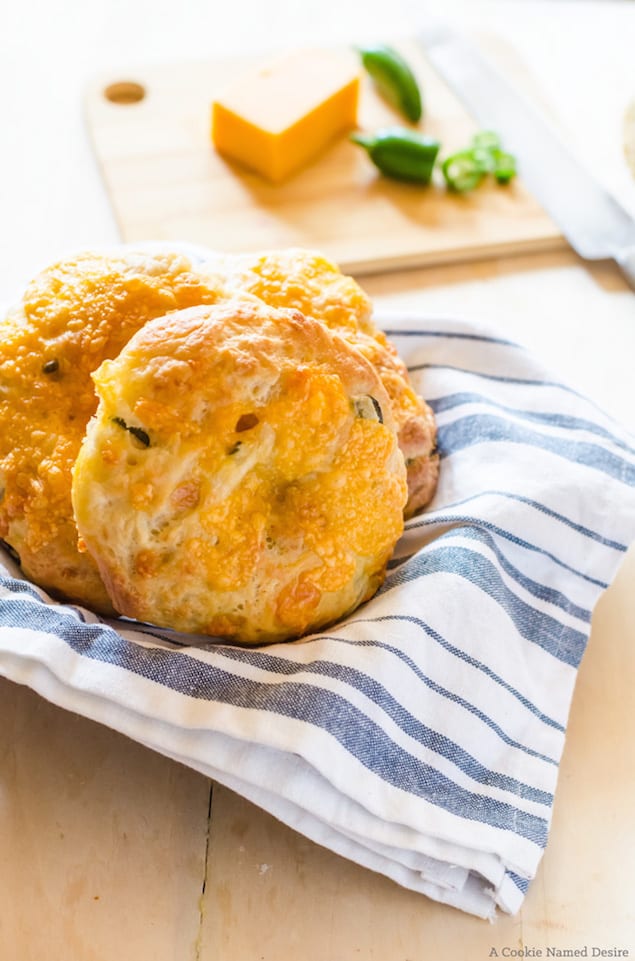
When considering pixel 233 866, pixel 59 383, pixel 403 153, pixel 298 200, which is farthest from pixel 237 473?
pixel 403 153

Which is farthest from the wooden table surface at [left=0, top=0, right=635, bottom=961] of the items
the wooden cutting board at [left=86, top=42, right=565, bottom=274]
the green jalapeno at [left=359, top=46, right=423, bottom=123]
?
the green jalapeno at [left=359, top=46, right=423, bottom=123]

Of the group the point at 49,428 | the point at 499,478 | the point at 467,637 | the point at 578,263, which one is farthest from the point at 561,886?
the point at 578,263

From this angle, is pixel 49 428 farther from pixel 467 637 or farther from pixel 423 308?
pixel 423 308

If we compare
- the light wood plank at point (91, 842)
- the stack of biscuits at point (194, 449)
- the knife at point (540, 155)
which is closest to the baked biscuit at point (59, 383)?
the stack of biscuits at point (194, 449)

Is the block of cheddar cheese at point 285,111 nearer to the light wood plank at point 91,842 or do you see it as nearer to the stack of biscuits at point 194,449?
the stack of biscuits at point 194,449

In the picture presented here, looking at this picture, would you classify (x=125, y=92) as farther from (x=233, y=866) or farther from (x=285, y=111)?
(x=233, y=866)

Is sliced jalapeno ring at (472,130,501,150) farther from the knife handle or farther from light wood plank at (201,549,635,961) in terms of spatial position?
light wood plank at (201,549,635,961)
